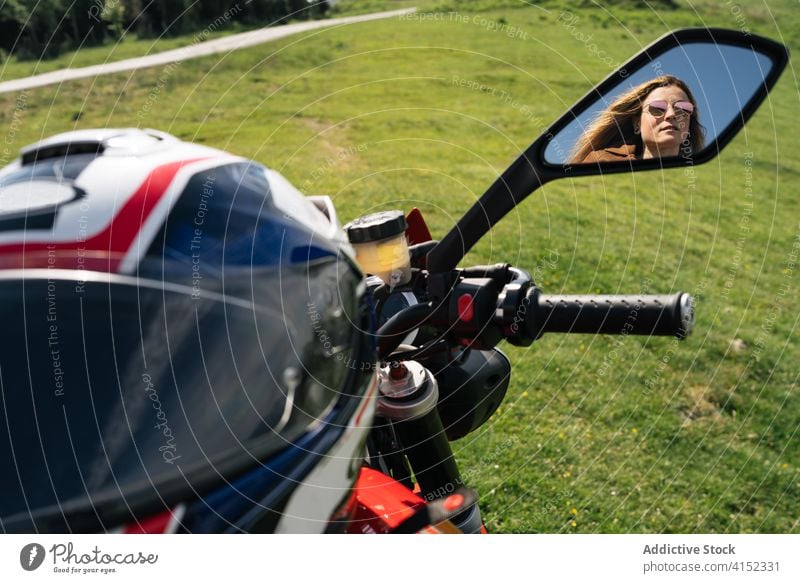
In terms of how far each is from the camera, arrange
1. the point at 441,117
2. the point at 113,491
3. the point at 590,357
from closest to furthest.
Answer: the point at 113,491 < the point at 590,357 < the point at 441,117

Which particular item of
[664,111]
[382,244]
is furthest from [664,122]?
[382,244]

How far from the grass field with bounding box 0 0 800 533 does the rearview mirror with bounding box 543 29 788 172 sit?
299 mm

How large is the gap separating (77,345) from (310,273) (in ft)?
1.26

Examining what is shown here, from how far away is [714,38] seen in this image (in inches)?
74.4

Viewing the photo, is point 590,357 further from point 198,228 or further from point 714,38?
point 198,228

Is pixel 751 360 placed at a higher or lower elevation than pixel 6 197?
lower

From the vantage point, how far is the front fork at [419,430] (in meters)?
1.90

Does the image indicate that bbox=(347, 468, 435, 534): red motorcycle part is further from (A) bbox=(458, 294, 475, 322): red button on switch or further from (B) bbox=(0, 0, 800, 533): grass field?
(B) bbox=(0, 0, 800, 533): grass field

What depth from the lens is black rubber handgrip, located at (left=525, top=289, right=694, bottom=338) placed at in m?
1.55

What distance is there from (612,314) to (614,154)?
0.57 m

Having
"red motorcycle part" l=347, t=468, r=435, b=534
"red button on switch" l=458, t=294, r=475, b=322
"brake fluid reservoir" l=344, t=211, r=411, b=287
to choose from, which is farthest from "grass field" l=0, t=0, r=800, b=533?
"red motorcycle part" l=347, t=468, r=435, b=534

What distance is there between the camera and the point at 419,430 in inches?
77.2

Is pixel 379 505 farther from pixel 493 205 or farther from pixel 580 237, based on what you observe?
pixel 580 237
